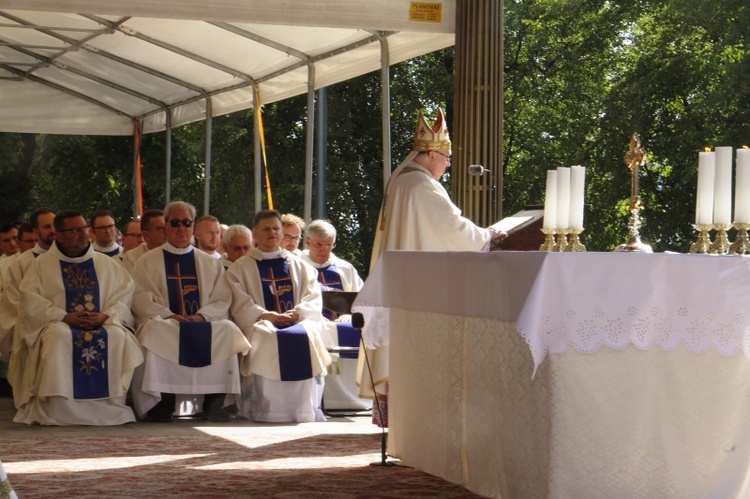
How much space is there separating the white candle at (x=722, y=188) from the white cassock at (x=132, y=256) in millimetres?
5690

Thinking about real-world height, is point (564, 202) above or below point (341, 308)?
above

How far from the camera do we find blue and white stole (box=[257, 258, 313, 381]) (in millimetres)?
8172

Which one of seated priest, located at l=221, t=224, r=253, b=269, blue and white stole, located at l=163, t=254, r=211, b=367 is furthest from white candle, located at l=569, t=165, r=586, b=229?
seated priest, located at l=221, t=224, r=253, b=269

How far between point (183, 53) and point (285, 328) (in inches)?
151

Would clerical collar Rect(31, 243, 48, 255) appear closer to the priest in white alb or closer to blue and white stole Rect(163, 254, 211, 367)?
blue and white stole Rect(163, 254, 211, 367)

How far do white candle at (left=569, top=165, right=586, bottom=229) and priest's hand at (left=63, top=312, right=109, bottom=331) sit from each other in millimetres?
4258

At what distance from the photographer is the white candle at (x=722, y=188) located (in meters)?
4.34

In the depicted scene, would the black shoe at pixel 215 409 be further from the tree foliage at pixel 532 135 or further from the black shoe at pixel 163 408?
the tree foliage at pixel 532 135

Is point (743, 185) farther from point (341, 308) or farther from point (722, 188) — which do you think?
point (341, 308)

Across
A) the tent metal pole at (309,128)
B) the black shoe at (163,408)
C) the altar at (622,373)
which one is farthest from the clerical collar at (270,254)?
the altar at (622,373)

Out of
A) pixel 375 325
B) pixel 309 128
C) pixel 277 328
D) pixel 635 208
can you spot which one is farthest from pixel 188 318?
pixel 635 208

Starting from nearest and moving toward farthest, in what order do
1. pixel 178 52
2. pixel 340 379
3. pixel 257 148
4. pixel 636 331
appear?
pixel 636 331, pixel 340 379, pixel 178 52, pixel 257 148

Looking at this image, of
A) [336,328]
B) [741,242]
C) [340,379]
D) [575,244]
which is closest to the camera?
[741,242]

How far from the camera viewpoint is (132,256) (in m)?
9.23
